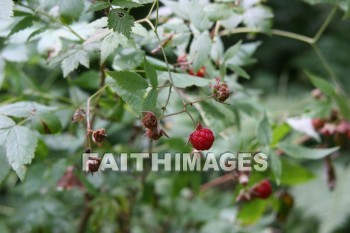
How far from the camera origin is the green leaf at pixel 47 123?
0.92 m

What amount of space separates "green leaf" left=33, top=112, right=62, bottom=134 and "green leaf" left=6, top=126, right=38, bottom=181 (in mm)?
87

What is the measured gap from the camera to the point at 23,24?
0.89m

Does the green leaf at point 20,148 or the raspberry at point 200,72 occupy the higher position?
the raspberry at point 200,72

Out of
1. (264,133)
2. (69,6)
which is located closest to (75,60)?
(69,6)

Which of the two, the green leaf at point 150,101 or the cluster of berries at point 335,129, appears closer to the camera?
the green leaf at point 150,101

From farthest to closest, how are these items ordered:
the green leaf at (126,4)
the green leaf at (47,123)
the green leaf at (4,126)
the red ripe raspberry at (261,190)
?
the red ripe raspberry at (261,190), the green leaf at (47,123), the green leaf at (4,126), the green leaf at (126,4)

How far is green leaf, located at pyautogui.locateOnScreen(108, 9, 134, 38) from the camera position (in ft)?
2.30

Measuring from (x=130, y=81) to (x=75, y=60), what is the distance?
0.53 ft

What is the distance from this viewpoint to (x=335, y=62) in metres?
2.84

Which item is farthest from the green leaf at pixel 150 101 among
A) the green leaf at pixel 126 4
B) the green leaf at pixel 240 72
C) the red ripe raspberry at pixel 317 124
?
the red ripe raspberry at pixel 317 124

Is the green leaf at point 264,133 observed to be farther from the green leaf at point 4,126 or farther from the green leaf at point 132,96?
the green leaf at point 4,126

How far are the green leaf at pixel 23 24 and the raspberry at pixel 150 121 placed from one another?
315mm

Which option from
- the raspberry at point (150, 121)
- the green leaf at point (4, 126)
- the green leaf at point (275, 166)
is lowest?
the green leaf at point (275, 166)

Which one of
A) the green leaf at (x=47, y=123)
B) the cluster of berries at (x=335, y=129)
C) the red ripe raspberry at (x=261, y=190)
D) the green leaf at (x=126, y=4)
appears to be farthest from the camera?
the cluster of berries at (x=335, y=129)
